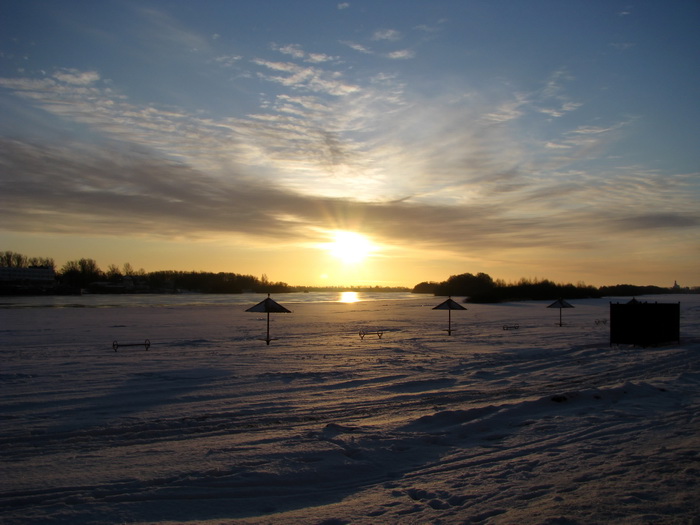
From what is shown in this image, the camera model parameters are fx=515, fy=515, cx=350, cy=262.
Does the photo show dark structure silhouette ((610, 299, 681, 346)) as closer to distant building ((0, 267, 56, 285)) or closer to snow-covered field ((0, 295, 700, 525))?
snow-covered field ((0, 295, 700, 525))

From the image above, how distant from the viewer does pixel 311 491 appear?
20.0 ft

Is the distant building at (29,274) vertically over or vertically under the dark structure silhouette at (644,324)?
over

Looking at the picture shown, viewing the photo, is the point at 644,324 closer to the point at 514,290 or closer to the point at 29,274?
the point at 514,290

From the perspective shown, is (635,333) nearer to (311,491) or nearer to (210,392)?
(210,392)

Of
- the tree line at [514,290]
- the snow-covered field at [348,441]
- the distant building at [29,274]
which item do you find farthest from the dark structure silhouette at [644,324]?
the distant building at [29,274]

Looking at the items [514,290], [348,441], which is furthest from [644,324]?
[514,290]

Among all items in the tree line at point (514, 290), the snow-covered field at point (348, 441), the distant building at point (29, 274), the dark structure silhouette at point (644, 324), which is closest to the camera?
the snow-covered field at point (348, 441)

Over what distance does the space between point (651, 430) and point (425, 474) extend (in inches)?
167

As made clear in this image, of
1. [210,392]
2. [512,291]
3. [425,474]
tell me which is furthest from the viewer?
[512,291]

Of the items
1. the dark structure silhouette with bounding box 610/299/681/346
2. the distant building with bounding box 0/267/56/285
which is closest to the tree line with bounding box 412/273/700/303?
the dark structure silhouette with bounding box 610/299/681/346

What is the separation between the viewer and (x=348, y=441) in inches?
312

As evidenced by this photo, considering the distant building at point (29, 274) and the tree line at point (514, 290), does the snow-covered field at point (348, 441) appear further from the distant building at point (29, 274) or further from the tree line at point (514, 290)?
the distant building at point (29, 274)

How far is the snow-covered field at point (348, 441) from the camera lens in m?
5.51

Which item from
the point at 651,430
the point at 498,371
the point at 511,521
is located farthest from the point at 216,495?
the point at 498,371
